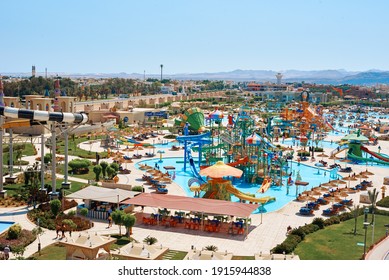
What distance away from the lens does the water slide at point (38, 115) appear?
26.5m

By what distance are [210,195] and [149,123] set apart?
4388 centimetres

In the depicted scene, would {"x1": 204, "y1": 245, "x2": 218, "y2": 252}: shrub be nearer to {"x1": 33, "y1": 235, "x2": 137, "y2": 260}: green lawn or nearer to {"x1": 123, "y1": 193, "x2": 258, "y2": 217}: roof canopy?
{"x1": 123, "y1": 193, "x2": 258, "y2": 217}: roof canopy

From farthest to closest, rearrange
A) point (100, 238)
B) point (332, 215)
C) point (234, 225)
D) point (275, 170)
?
point (275, 170)
point (332, 215)
point (234, 225)
point (100, 238)

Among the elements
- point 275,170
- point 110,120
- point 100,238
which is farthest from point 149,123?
point 100,238

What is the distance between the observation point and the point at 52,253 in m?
20.3

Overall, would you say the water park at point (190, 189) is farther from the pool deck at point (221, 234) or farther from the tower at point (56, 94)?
the tower at point (56, 94)

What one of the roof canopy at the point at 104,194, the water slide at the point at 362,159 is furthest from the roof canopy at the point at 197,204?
the water slide at the point at 362,159

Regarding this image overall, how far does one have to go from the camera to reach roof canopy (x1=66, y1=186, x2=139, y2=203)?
2675 centimetres

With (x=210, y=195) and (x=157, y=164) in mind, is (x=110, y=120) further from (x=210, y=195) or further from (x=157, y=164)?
(x=210, y=195)

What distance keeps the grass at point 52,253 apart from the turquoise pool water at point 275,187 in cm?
1236

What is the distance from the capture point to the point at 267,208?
1187 inches

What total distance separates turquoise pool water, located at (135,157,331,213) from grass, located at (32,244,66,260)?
12.4m

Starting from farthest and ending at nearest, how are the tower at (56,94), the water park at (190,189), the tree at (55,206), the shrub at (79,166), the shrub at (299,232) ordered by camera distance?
the shrub at (79,166)
the tower at (56,94)
the tree at (55,206)
the water park at (190,189)
the shrub at (299,232)

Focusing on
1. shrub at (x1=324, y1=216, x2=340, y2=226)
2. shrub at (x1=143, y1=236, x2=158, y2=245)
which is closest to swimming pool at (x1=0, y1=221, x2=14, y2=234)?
shrub at (x1=143, y1=236, x2=158, y2=245)
